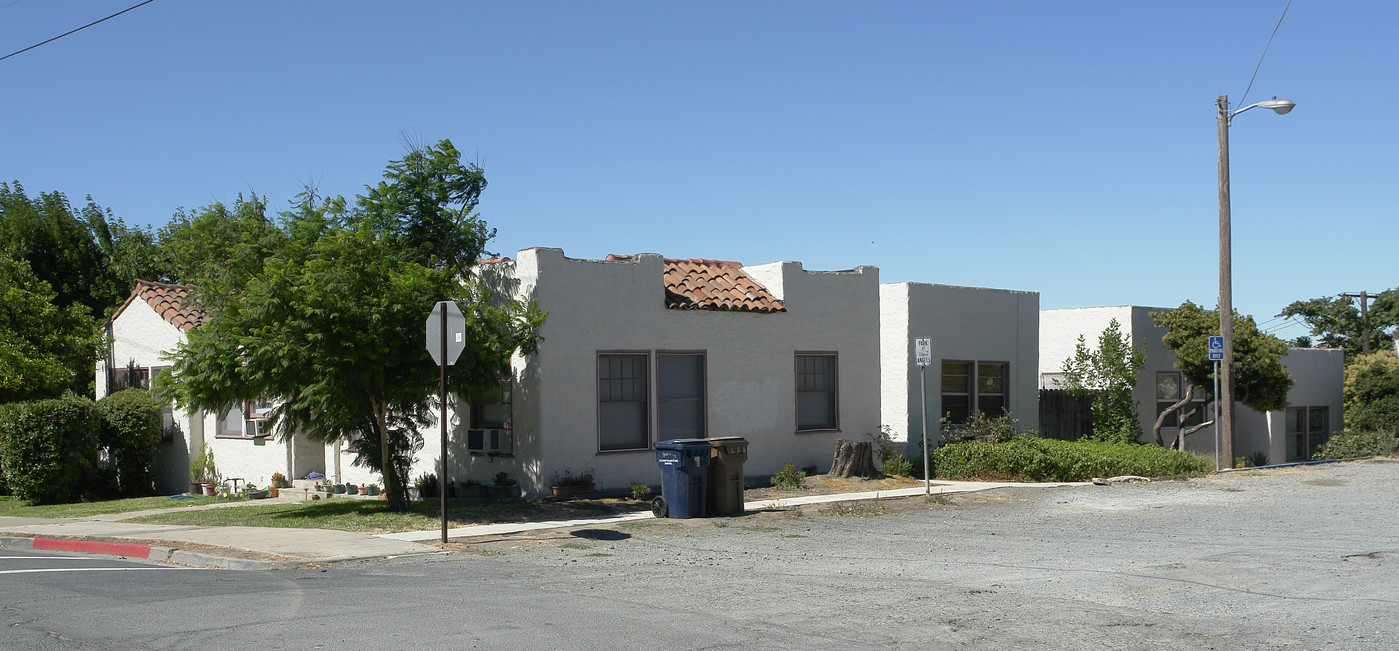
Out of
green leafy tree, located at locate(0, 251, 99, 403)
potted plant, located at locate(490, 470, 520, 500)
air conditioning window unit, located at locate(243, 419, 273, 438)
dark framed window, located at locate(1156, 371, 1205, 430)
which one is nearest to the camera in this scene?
potted plant, located at locate(490, 470, 520, 500)

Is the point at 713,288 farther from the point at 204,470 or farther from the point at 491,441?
the point at 204,470

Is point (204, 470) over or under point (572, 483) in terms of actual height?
under

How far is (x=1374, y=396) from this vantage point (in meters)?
30.2

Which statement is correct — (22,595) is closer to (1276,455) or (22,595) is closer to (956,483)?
(956,483)

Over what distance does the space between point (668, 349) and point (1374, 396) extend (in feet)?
71.4

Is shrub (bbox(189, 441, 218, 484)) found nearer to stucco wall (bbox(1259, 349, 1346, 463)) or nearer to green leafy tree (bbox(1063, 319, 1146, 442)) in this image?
green leafy tree (bbox(1063, 319, 1146, 442))

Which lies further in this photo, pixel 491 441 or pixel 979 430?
pixel 979 430

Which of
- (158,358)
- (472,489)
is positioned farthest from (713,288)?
(158,358)

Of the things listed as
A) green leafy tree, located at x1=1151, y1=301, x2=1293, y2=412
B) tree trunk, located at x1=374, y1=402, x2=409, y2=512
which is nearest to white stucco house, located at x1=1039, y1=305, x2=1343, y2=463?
green leafy tree, located at x1=1151, y1=301, x2=1293, y2=412

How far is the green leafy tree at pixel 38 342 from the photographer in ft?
79.5

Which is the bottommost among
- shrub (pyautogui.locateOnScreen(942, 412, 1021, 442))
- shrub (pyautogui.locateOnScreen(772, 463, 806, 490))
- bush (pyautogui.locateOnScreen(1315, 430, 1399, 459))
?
bush (pyautogui.locateOnScreen(1315, 430, 1399, 459))

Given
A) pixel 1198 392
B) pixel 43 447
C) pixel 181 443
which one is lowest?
pixel 181 443

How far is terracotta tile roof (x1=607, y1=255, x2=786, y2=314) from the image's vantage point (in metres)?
19.6

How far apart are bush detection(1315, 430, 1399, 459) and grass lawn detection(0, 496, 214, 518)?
25.9 m
